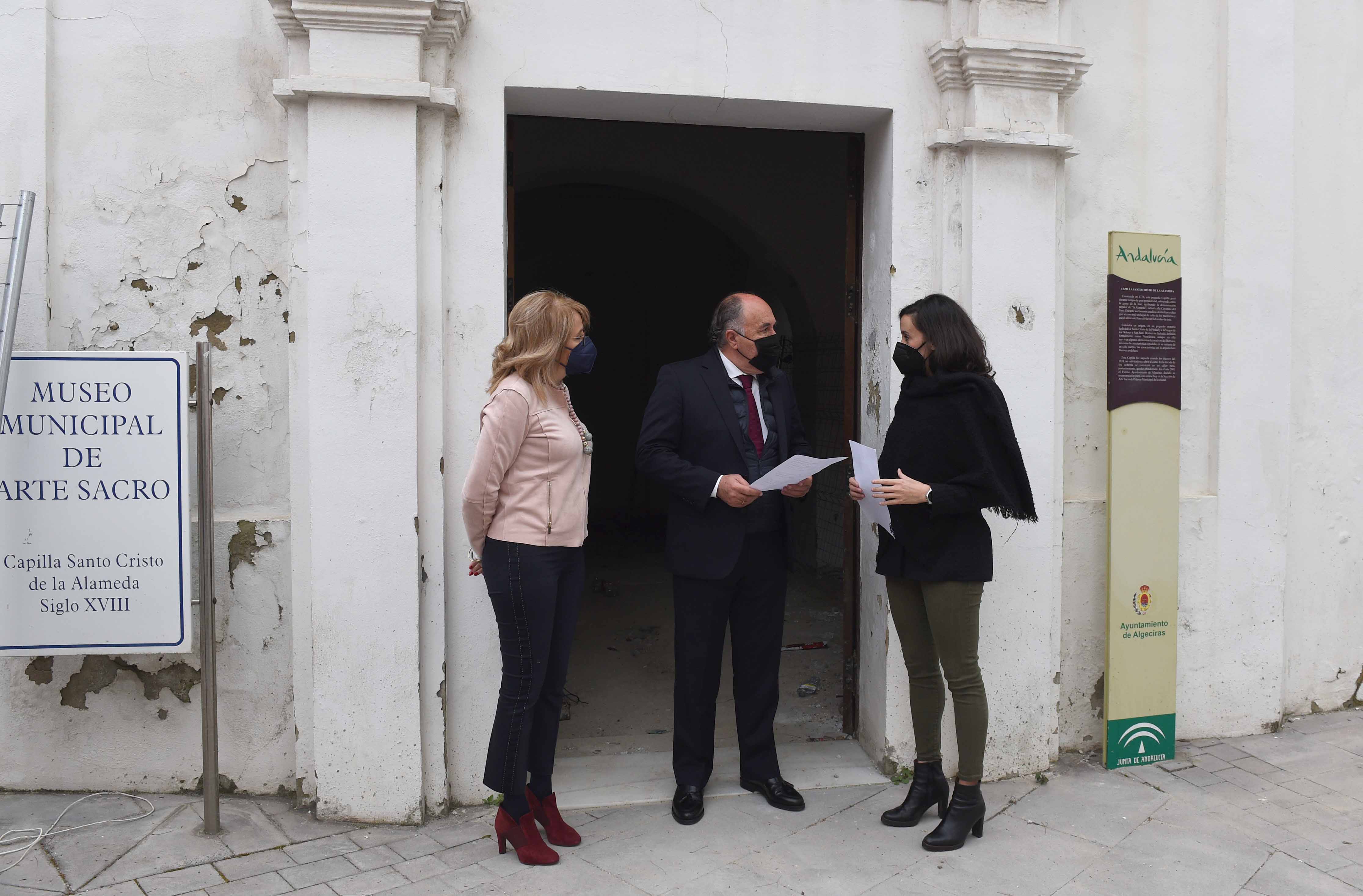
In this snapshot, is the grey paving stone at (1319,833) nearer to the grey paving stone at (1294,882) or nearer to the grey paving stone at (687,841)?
the grey paving stone at (1294,882)

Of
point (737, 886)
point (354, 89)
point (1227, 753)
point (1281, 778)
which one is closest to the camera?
point (737, 886)

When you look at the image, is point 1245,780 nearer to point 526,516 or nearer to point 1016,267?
point 1016,267

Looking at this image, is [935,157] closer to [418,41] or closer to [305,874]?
[418,41]

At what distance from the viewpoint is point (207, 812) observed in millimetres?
3430

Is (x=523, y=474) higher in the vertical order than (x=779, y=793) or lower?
higher

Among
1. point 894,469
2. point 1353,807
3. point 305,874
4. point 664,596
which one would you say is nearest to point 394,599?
point 305,874

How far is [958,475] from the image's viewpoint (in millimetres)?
3434

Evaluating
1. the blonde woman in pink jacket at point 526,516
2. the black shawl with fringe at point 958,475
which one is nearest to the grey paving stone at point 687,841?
the blonde woman in pink jacket at point 526,516

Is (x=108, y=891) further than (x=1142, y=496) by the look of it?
No

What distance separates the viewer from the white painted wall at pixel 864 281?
12.0ft

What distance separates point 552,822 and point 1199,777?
2668mm

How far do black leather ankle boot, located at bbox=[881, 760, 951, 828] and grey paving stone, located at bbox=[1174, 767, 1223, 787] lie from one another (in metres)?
1.15

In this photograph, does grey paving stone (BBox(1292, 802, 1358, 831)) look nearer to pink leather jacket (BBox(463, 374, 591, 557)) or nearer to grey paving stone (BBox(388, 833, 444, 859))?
pink leather jacket (BBox(463, 374, 591, 557))

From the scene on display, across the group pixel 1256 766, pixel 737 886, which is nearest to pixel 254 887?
pixel 737 886
